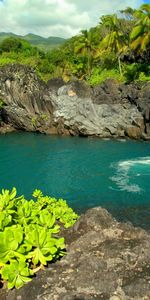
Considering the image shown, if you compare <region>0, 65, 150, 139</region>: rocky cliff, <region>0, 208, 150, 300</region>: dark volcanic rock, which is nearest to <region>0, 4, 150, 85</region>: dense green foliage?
<region>0, 65, 150, 139</region>: rocky cliff

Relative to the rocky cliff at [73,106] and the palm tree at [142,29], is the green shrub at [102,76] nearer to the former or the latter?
the rocky cliff at [73,106]

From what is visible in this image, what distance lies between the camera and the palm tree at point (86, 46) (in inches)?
2753

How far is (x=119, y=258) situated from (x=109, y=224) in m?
2.22

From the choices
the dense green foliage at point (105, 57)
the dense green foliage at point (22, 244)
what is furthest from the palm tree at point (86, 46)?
the dense green foliage at point (22, 244)

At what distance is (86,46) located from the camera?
70.8m

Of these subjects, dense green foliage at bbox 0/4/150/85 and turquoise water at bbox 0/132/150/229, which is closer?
turquoise water at bbox 0/132/150/229

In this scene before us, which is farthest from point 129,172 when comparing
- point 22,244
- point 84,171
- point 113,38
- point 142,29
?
point 113,38

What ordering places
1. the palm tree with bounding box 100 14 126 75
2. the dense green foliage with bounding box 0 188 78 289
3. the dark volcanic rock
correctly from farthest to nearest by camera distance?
1. the palm tree with bounding box 100 14 126 75
2. the dark volcanic rock
3. the dense green foliage with bounding box 0 188 78 289

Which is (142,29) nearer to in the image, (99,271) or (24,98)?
(24,98)

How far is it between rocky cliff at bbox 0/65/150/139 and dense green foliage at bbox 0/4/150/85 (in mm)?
3460

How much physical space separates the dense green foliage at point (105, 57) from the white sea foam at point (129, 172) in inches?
892

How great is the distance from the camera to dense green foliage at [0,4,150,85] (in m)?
63.7

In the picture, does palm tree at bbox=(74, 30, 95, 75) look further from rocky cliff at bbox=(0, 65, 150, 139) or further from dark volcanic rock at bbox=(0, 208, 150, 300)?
dark volcanic rock at bbox=(0, 208, 150, 300)

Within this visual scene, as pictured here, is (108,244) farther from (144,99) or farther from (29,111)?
(29,111)
